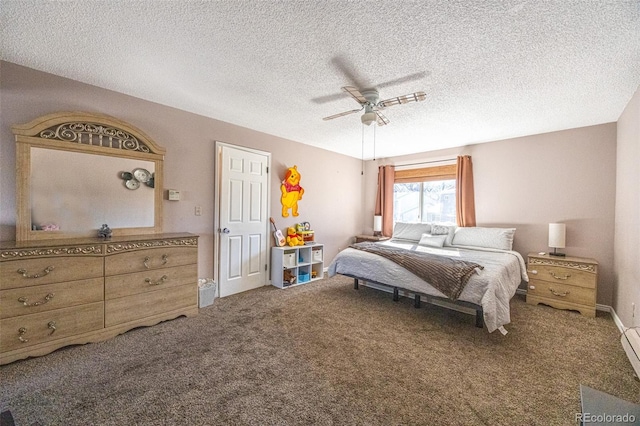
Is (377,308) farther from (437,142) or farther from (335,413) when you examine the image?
(437,142)

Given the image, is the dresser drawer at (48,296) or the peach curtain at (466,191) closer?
the dresser drawer at (48,296)

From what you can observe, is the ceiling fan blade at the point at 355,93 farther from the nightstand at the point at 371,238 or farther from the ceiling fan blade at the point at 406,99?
the nightstand at the point at 371,238

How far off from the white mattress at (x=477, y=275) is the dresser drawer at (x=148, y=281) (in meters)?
1.94

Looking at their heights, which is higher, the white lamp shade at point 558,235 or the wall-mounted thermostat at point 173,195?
the wall-mounted thermostat at point 173,195

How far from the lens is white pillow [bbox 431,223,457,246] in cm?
414

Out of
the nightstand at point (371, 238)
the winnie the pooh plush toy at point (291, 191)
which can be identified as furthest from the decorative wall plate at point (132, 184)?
the nightstand at point (371, 238)

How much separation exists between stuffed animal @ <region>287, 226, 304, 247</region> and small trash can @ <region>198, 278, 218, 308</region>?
53.6 inches

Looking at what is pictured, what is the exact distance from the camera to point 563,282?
3090 millimetres

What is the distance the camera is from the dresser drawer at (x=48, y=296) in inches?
72.6

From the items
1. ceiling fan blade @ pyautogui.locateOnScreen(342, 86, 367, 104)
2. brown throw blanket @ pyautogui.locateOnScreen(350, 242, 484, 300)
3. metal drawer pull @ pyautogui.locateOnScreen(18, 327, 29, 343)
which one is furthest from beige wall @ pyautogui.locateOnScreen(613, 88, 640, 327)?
metal drawer pull @ pyautogui.locateOnScreen(18, 327, 29, 343)

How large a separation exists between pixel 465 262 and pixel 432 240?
1.33 metres

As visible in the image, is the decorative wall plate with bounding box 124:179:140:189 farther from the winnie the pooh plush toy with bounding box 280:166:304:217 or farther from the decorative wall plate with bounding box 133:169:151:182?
the winnie the pooh plush toy with bounding box 280:166:304:217

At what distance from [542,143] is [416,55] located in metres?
3.14

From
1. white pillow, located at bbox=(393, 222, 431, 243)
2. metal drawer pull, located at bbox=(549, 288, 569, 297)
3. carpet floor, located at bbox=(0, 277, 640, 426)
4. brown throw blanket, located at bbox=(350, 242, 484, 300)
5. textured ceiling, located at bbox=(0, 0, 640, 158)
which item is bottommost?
carpet floor, located at bbox=(0, 277, 640, 426)
